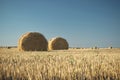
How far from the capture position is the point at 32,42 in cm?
2266

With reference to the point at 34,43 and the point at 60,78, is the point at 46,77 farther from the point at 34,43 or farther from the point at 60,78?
the point at 34,43

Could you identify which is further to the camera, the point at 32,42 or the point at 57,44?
the point at 57,44

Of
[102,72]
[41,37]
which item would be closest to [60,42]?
[41,37]

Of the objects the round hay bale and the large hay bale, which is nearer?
the large hay bale

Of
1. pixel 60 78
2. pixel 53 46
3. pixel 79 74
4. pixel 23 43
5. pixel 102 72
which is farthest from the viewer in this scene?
pixel 53 46

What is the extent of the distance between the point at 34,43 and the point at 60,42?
10.4 metres

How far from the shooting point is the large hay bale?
2231 centimetres

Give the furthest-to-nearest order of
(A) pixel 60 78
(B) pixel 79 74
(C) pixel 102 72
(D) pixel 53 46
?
1. (D) pixel 53 46
2. (C) pixel 102 72
3. (B) pixel 79 74
4. (A) pixel 60 78

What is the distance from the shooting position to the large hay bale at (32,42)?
22.3 metres

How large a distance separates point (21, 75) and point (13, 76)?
0.14 meters

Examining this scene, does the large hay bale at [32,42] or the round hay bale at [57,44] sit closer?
the large hay bale at [32,42]

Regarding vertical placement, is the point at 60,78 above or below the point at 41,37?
below

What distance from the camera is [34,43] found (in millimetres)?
22672

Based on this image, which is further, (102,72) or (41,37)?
(41,37)
